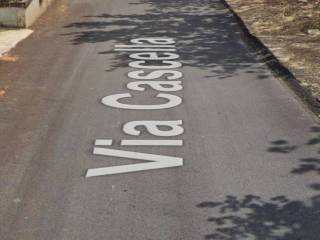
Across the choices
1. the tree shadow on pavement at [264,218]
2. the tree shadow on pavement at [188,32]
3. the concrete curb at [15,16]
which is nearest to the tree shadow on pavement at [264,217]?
the tree shadow on pavement at [264,218]

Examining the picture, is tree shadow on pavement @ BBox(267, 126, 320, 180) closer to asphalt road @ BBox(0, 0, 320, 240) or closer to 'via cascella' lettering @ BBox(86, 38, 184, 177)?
asphalt road @ BBox(0, 0, 320, 240)

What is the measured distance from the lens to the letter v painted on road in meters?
6.97

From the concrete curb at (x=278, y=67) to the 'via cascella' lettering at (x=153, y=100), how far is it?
185 cm

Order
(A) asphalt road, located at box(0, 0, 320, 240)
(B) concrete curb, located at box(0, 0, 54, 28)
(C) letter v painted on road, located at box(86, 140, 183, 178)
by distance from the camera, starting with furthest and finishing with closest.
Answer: (B) concrete curb, located at box(0, 0, 54, 28) → (C) letter v painted on road, located at box(86, 140, 183, 178) → (A) asphalt road, located at box(0, 0, 320, 240)

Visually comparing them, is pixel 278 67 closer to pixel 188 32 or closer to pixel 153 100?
pixel 153 100

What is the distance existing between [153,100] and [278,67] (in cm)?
316

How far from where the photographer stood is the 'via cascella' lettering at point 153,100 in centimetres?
725

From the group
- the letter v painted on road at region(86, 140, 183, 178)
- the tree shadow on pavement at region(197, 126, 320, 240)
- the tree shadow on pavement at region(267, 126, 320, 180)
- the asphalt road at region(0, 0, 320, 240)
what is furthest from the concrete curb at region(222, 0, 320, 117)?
the tree shadow on pavement at region(197, 126, 320, 240)

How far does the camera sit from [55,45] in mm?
13648

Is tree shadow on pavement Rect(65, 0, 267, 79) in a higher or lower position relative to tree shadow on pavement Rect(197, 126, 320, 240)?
higher

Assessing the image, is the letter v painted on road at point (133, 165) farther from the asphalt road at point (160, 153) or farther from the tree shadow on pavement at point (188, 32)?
the tree shadow on pavement at point (188, 32)

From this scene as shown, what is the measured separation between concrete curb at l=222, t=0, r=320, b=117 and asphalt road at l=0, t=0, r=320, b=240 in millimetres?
168

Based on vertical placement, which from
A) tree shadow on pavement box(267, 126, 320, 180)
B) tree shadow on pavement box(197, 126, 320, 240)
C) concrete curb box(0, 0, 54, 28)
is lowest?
tree shadow on pavement box(197, 126, 320, 240)

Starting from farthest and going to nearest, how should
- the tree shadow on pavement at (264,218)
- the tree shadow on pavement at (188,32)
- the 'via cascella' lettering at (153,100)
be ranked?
the tree shadow on pavement at (188,32) → the 'via cascella' lettering at (153,100) → the tree shadow on pavement at (264,218)
